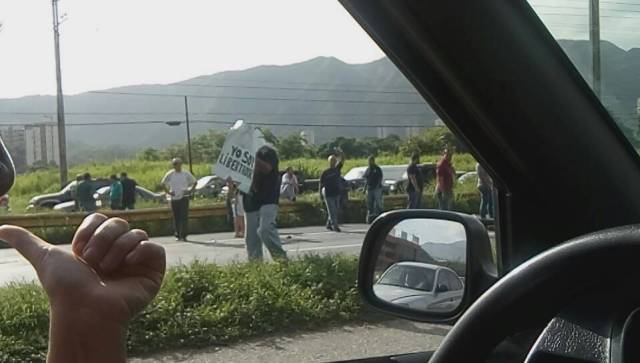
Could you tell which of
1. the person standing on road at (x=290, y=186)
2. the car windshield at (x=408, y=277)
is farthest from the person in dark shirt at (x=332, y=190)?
the car windshield at (x=408, y=277)

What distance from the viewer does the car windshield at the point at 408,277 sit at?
220cm

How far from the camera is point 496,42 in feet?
6.20

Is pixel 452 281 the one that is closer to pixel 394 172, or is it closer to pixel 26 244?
pixel 26 244

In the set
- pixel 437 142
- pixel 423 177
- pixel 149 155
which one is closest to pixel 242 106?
pixel 149 155

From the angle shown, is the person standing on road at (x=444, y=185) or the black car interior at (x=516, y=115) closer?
the black car interior at (x=516, y=115)

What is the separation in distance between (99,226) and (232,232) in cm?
1396

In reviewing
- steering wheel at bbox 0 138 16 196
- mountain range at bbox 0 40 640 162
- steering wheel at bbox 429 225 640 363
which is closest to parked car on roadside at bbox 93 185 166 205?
mountain range at bbox 0 40 640 162

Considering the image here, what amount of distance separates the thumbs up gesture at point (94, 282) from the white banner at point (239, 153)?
8314 mm

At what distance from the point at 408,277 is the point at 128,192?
14533 millimetres

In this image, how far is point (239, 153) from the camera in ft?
34.5

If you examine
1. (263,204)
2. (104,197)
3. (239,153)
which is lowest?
(104,197)

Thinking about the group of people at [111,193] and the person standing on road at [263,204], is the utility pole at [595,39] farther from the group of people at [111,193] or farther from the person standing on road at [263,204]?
the group of people at [111,193]

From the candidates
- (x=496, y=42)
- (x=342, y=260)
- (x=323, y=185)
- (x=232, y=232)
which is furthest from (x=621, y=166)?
(x=232, y=232)

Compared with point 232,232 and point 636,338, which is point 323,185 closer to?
point 232,232
